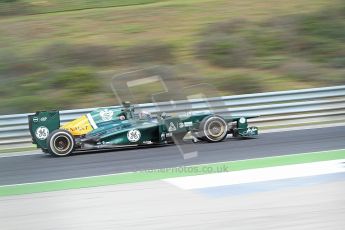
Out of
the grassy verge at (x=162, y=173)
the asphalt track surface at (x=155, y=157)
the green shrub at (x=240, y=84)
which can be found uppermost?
the green shrub at (x=240, y=84)

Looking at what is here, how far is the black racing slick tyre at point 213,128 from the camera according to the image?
11374mm

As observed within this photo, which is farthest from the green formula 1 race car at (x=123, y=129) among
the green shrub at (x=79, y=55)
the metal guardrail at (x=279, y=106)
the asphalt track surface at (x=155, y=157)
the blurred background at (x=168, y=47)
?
the green shrub at (x=79, y=55)

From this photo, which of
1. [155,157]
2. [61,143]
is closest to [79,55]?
[61,143]

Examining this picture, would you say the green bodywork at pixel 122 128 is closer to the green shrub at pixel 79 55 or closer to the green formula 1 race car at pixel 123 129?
the green formula 1 race car at pixel 123 129

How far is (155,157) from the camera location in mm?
10227

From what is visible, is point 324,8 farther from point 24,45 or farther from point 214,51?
point 24,45

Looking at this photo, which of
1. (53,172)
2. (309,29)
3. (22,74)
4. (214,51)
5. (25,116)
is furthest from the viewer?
(309,29)

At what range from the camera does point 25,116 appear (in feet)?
41.2

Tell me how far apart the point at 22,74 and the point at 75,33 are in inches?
128

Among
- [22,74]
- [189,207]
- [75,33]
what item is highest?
[75,33]

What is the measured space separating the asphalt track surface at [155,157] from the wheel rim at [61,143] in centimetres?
21

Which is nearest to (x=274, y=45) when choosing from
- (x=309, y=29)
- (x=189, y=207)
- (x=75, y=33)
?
(x=309, y=29)

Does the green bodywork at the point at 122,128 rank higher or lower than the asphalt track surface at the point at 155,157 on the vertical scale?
higher

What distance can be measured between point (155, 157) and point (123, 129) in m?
1.16
